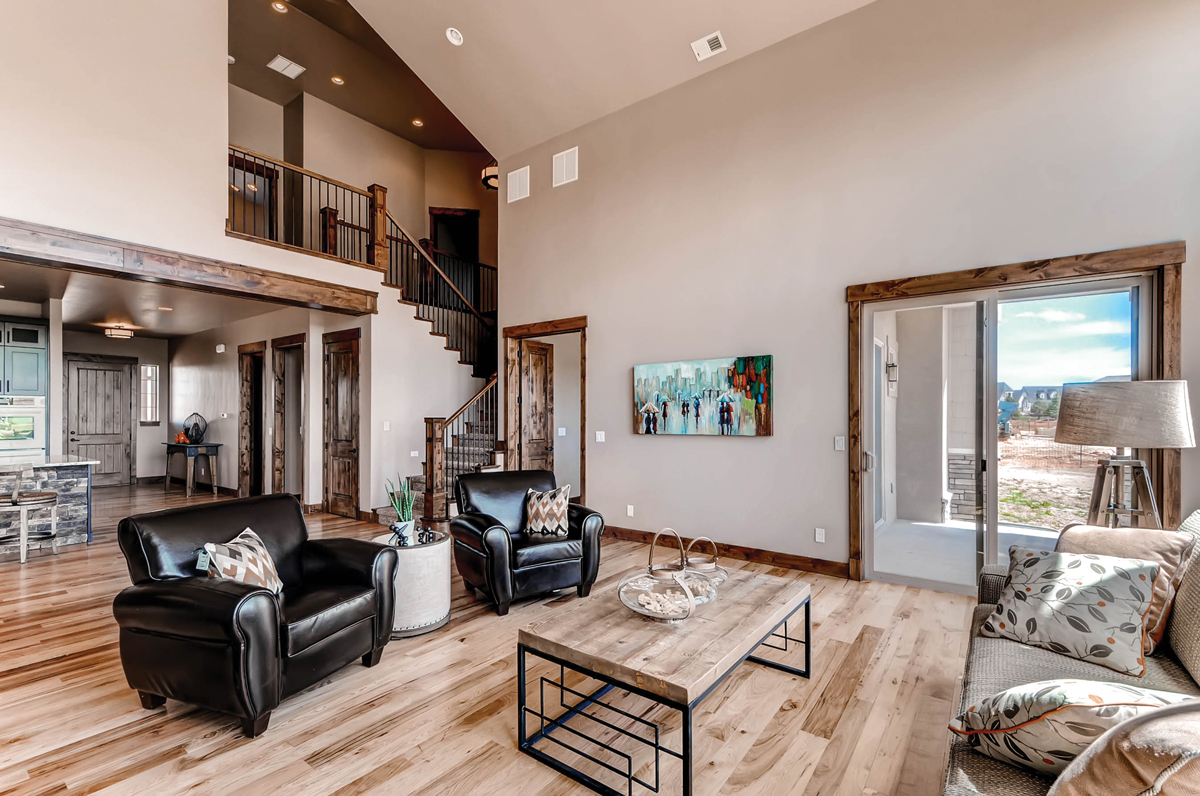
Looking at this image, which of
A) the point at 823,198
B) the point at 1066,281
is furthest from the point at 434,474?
the point at 1066,281

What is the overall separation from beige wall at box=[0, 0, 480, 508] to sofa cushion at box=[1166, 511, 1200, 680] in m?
6.83

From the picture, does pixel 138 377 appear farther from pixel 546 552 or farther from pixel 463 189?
pixel 546 552

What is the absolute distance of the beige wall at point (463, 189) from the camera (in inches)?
379

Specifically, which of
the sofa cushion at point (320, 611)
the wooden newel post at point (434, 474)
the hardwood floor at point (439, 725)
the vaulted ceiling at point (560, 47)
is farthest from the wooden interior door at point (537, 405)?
the sofa cushion at point (320, 611)

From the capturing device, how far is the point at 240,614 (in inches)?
85.4

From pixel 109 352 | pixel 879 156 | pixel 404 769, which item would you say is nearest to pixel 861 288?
pixel 879 156

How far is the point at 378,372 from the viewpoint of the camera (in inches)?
271

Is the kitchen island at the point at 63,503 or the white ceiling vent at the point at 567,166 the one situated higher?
the white ceiling vent at the point at 567,166

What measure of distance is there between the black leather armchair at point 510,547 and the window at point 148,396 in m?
9.64

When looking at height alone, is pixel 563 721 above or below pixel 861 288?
below

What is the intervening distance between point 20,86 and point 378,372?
372 cm

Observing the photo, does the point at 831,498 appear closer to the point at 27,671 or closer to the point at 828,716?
the point at 828,716

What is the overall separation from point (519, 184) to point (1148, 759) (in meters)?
6.68

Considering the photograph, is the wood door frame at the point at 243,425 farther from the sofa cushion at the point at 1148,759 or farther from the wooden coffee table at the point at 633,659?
the sofa cushion at the point at 1148,759
